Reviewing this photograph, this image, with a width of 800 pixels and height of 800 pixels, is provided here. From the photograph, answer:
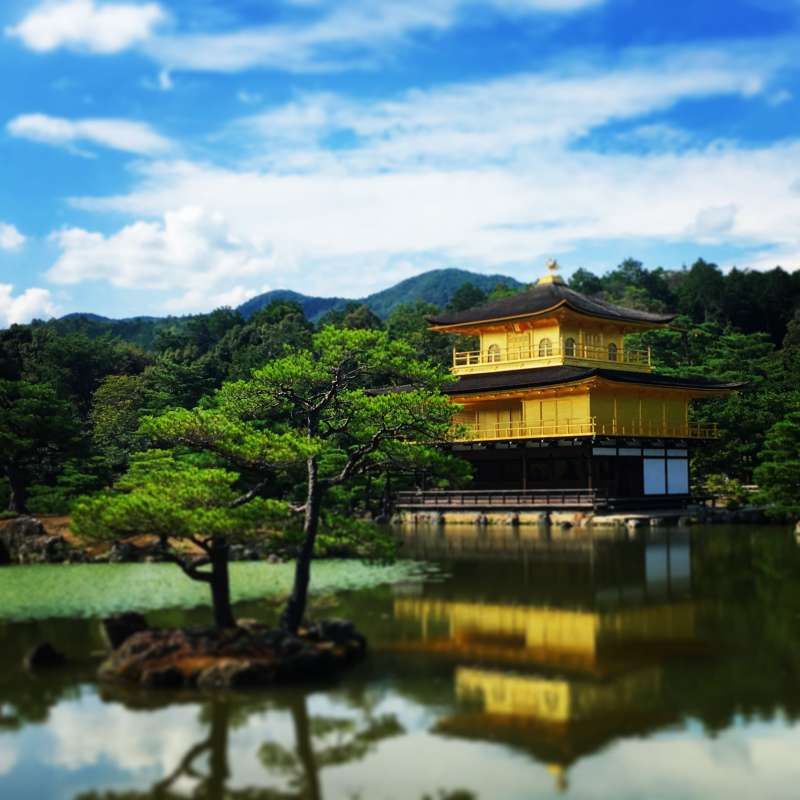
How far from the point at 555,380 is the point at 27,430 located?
1976 cm

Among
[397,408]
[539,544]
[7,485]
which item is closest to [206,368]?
[7,485]

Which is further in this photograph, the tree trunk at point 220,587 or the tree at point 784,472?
the tree at point 784,472

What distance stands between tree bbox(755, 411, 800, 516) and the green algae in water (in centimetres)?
1395

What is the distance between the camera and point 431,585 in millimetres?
19469

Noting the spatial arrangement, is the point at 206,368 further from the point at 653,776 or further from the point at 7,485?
the point at 653,776

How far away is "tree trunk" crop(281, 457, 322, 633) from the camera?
13.4 m

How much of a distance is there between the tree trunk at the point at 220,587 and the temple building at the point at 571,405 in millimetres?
25738

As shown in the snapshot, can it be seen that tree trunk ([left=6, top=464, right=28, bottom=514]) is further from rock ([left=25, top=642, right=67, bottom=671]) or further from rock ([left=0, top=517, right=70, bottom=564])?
rock ([left=25, top=642, right=67, bottom=671])

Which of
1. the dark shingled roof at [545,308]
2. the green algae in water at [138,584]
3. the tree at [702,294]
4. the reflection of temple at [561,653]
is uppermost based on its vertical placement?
the tree at [702,294]

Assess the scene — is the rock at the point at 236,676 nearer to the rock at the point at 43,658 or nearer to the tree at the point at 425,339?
the rock at the point at 43,658

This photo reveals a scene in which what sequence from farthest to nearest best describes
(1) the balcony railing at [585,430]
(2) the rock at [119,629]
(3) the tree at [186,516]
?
(1) the balcony railing at [585,430] < (2) the rock at [119,629] < (3) the tree at [186,516]

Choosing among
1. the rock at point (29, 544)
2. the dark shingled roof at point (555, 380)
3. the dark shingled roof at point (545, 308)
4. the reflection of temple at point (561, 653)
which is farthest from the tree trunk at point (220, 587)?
the dark shingled roof at point (545, 308)

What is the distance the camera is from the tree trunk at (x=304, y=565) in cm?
1341

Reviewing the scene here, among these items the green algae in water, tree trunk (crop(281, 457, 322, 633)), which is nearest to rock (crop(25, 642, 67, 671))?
tree trunk (crop(281, 457, 322, 633))
